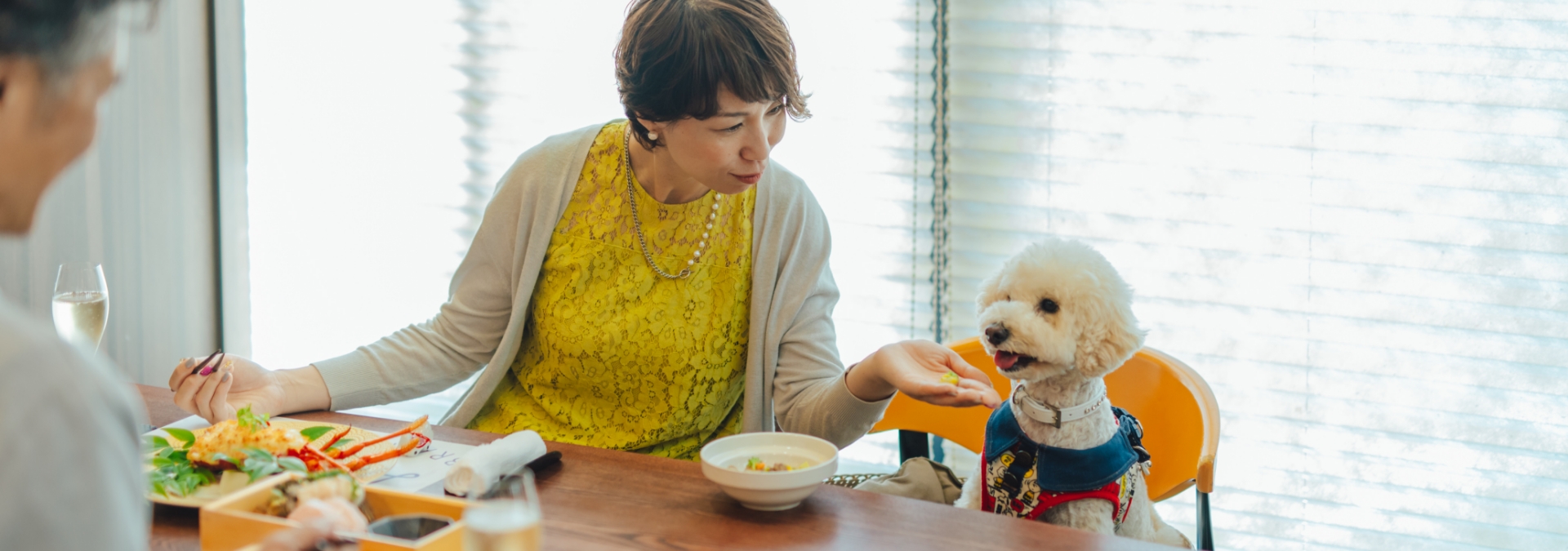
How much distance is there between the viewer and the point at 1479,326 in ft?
5.97

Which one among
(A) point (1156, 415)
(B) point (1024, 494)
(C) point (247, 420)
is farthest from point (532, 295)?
(A) point (1156, 415)

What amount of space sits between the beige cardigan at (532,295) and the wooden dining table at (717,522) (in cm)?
36

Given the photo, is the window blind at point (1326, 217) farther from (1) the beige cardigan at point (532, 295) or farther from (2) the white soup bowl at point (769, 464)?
(2) the white soup bowl at point (769, 464)

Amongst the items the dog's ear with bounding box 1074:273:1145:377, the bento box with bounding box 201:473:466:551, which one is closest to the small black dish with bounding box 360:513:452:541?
the bento box with bounding box 201:473:466:551

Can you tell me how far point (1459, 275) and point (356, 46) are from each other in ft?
8.05

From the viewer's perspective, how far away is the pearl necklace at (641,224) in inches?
59.6

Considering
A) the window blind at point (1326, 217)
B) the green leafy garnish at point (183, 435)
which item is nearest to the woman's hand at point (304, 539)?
the green leafy garnish at point (183, 435)

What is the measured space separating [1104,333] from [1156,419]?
33 centimetres

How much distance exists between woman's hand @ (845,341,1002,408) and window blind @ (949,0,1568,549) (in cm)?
84

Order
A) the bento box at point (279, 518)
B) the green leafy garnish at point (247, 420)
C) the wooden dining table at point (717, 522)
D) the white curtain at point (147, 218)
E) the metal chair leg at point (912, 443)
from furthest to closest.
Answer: the white curtain at point (147, 218)
the metal chair leg at point (912, 443)
the green leafy garnish at point (247, 420)
the wooden dining table at point (717, 522)
the bento box at point (279, 518)

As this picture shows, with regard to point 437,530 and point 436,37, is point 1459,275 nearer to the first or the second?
point 437,530

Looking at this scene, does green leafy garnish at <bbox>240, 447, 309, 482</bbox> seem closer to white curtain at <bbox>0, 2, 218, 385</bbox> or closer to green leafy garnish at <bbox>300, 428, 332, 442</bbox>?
green leafy garnish at <bbox>300, 428, 332, 442</bbox>

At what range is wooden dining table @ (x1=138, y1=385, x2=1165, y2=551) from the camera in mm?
981

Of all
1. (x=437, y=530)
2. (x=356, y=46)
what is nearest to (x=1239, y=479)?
(x=437, y=530)
